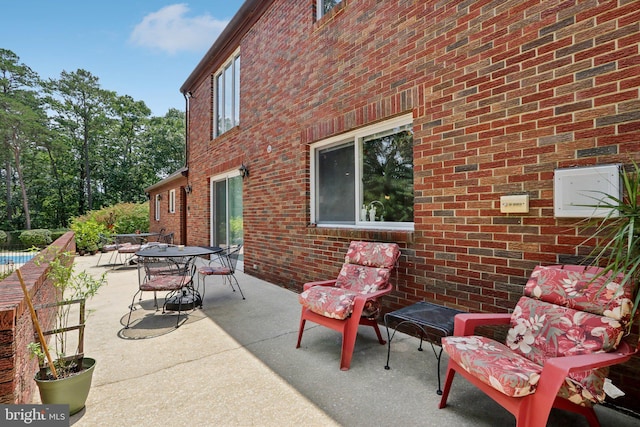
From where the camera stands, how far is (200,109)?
9844mm

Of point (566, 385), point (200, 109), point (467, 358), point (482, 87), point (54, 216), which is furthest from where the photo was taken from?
point (54, 216)

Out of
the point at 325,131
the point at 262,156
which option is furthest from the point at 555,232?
the point at 262,156

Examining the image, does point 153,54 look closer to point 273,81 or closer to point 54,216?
point 273,81

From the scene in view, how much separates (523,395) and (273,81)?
19.5 ft

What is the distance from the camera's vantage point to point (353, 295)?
113 inches

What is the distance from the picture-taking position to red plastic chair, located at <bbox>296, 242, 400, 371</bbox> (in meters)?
2.71

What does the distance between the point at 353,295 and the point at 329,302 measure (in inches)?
9.5

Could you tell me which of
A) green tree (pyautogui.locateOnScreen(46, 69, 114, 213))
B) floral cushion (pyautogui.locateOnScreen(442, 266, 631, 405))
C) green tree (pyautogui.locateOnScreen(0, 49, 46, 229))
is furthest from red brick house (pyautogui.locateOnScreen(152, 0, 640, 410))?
green tree (pyautogui.locateOnScreen(46, 69, 114, 213))

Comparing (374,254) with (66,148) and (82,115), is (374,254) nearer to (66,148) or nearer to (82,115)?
(66,148)

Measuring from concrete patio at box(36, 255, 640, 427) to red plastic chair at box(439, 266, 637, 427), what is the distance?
331 millimetres

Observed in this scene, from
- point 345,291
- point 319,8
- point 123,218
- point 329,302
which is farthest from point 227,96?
point 123,218

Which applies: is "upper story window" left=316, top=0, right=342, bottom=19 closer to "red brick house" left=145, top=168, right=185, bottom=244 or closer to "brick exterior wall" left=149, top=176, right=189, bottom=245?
"red brick house" left=145, top=168, right=185, bottom=244

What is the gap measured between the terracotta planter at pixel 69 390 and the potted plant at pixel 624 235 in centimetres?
325

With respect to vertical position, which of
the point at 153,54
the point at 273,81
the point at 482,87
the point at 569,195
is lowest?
the point at 569,195
